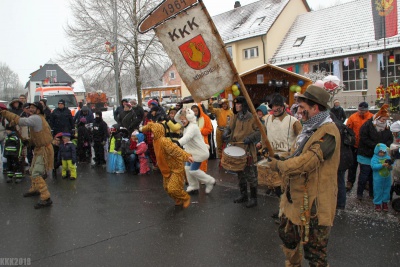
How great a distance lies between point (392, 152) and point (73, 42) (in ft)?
69.4

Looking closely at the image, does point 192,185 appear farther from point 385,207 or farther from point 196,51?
Answer: point 196,51

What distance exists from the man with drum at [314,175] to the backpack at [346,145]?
250 centimetres

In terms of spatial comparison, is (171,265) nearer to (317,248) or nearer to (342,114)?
(317,248)

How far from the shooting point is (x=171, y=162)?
6102mm

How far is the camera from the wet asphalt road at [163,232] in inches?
161

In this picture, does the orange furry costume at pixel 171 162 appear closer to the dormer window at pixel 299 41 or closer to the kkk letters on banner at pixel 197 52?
the kkk letters on banner at pixel 197 52

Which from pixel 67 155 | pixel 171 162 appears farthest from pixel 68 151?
pixel 171 162

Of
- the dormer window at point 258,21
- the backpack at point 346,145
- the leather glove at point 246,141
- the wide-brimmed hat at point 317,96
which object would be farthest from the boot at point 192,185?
the dormer window at point 258,21

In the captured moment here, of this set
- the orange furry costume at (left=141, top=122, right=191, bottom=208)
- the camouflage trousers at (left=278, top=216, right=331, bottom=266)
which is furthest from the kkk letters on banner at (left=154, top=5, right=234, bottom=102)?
the orange furry costume at (left=141, top=122, right=191, bottom=208)

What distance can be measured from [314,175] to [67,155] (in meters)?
6.96

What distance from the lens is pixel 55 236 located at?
4.89 m

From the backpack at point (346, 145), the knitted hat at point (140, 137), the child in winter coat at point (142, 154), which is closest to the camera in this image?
the backpack at point (346, 145)

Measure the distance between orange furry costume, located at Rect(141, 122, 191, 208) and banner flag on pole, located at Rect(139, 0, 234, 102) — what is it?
2256 mm

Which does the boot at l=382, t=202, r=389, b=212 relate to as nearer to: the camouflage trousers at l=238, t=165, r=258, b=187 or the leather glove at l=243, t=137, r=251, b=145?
the camouflage trousers at l=238, t=165, r=258, b=187
